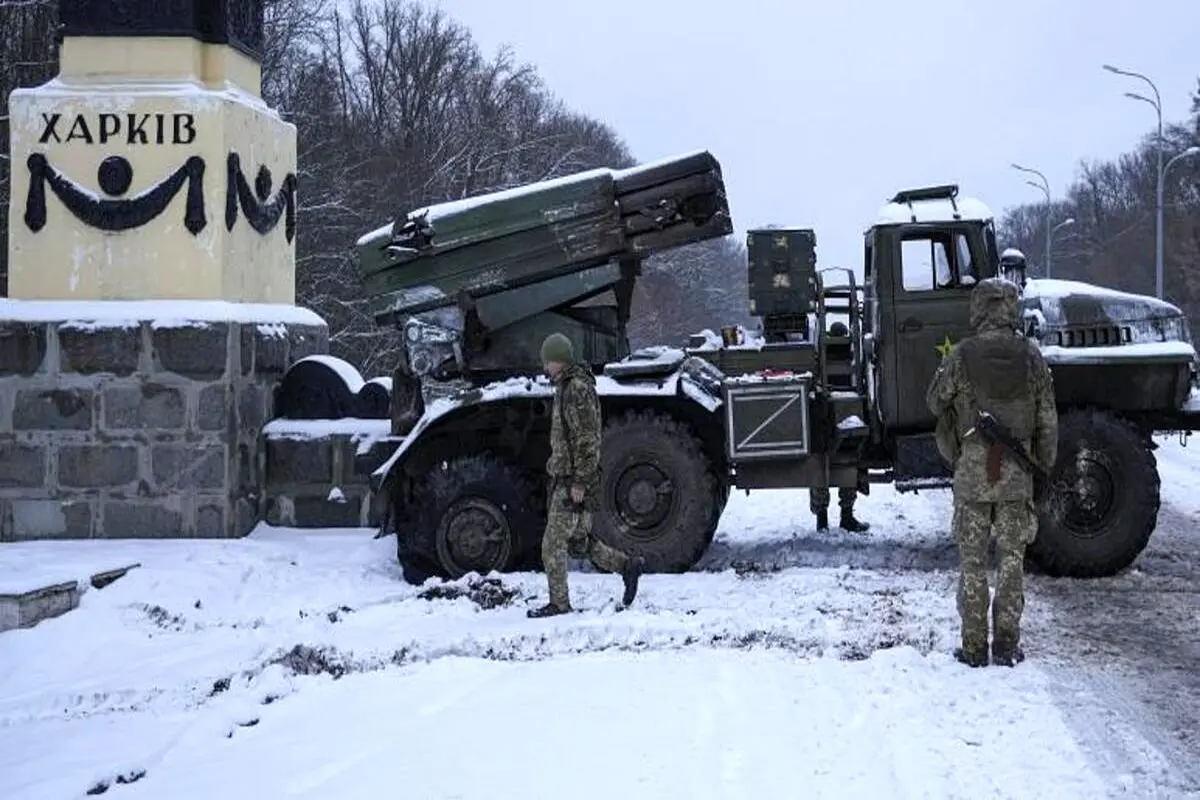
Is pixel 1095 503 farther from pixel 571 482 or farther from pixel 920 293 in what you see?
pixel 571 482

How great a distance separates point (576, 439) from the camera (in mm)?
7812

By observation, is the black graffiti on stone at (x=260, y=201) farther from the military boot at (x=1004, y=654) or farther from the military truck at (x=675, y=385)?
the military boot at (x=1004, y=654)

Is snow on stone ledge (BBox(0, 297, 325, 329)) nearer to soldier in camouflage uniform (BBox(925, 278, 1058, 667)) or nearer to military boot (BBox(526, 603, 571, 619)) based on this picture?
military boot (BBox(526, 603, 571, 619))

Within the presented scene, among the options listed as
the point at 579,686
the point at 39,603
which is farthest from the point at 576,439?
the point at 39,603

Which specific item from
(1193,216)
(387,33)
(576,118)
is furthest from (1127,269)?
(387,33)

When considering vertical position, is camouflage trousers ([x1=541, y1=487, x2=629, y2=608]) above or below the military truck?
below

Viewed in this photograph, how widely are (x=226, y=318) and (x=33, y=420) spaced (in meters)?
1.60

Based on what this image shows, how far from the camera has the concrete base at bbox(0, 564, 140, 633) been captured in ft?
24.2

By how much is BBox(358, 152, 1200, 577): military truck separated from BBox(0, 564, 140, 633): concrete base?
209 centimetres

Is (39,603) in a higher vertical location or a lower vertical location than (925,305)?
lower

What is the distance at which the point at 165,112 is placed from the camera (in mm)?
10016

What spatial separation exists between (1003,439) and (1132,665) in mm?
1360

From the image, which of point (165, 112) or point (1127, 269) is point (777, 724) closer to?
point (165, 112)

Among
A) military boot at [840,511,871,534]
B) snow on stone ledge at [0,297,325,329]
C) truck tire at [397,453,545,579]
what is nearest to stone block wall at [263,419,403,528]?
snow on stone ledge at [0,297,325,329]
